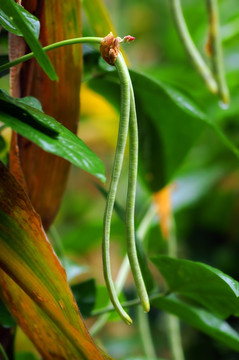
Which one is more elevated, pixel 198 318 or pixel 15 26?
pixel 15 26

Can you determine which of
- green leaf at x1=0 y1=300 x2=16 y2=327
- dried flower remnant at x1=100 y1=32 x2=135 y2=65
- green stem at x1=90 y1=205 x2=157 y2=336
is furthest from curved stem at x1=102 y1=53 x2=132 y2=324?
green stem at x1=90 y1=205 x2=157 y2=336

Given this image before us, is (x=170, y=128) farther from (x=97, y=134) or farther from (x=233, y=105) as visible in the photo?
(x=97, y=134)

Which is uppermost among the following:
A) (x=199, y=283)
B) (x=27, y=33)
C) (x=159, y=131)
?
(x=27, y=33)

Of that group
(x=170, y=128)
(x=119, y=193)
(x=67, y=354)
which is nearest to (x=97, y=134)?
(x=119, y=193)

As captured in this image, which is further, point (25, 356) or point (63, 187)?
point (25, 356)

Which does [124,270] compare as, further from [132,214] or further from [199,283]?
[132,214]

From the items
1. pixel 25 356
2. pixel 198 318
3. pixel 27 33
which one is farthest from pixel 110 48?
pixel 25 356

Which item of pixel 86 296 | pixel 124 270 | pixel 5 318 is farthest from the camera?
pixel 124 270
